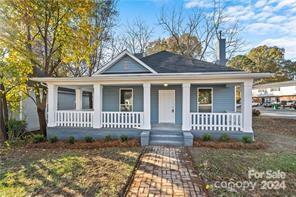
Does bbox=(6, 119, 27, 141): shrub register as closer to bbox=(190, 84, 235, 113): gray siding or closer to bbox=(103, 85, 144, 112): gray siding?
bbox=(103, 85, 144, 112): gray siding

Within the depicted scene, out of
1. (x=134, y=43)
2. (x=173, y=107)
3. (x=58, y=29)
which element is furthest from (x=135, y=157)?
(x=134, y=43)

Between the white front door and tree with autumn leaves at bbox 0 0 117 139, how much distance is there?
214 inches

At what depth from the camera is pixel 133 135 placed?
9594 millimetres

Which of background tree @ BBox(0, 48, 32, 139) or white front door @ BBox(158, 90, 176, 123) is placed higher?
background tree @ BBox(0, 48, 32, 139)

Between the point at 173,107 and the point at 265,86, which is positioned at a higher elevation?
the point at 265,86

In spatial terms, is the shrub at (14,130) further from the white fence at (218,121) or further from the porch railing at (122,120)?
the white fence at (218,121)

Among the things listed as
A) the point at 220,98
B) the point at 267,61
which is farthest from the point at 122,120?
the point at 267,61

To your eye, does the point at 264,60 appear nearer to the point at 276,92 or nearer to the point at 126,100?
the point at 276,92

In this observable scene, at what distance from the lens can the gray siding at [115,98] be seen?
12203 mm

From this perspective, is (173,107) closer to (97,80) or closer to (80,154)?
(97,80)

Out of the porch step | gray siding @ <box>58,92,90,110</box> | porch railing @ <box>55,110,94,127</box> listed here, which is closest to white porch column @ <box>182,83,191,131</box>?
the porch step

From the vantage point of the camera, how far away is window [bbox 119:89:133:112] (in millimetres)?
12359

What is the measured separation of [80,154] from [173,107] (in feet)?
20.3

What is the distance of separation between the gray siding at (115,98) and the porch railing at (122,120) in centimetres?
195
